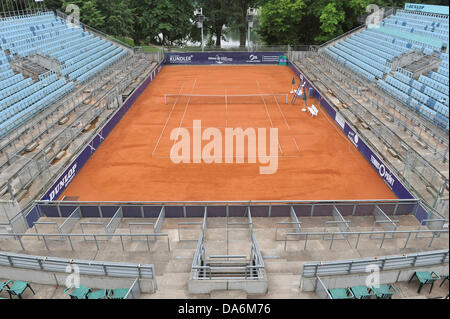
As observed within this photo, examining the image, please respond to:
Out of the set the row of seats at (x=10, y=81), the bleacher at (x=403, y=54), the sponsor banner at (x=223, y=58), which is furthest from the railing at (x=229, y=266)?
the sponsor banner at (x=223, y=58)

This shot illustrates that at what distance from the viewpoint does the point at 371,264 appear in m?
10.7

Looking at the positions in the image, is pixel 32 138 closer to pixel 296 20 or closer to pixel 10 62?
pixel 10 62

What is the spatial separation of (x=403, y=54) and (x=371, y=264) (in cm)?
2773

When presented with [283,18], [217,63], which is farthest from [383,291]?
[283,18]

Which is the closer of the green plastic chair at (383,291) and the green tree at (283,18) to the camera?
the green plastic chair at (383,291)

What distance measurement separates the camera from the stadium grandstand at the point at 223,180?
10.9 m

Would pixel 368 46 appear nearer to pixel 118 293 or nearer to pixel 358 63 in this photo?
pixel 358 63

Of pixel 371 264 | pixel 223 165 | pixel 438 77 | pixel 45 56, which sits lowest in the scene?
pixel 223 165

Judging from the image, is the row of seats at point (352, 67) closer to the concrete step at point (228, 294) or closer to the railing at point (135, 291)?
the concrete step at point (228, 294)

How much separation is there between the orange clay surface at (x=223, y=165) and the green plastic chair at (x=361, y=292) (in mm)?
6896

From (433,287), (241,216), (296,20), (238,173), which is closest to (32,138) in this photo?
(238,173)

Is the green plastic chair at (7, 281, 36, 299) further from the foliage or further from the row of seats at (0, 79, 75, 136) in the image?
the foliage

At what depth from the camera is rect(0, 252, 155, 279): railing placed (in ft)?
34.2

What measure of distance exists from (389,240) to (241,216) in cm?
629
